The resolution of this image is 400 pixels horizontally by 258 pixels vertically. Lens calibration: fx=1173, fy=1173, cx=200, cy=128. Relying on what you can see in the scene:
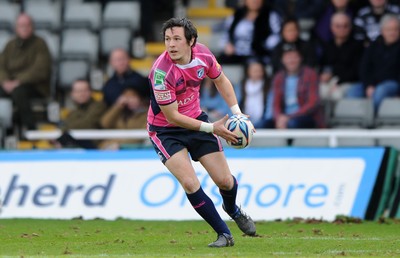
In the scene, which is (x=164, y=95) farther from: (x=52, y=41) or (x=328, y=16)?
(x=52, y=41)

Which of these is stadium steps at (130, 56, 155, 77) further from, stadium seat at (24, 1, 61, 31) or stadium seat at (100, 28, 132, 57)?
stadium seat at (24, 1, 61, 31)

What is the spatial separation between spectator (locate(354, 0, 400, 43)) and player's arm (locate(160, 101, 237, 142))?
7.78 meters

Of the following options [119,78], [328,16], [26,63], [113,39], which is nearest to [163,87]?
[119,78]

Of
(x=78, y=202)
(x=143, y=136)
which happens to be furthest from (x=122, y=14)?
(x=78, y=202)

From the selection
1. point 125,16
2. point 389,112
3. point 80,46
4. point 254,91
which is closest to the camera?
point 389,112

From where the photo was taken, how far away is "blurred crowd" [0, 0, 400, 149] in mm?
16516

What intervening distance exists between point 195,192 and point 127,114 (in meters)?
6.87

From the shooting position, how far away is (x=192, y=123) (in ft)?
33.4

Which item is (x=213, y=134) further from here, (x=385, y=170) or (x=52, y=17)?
(x=52, y=17)

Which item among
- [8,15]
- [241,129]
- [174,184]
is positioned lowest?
[174,184]

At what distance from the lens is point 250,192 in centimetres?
1445

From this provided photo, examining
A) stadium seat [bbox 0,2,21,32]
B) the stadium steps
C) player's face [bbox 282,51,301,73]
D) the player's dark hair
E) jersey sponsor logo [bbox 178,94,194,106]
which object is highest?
the player's dark hair

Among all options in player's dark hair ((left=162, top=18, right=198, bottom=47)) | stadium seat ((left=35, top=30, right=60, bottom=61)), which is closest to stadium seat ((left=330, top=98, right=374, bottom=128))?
stadium seat ((left=35, top=30, right=60, bottom=61))

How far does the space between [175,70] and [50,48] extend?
31.0ft
